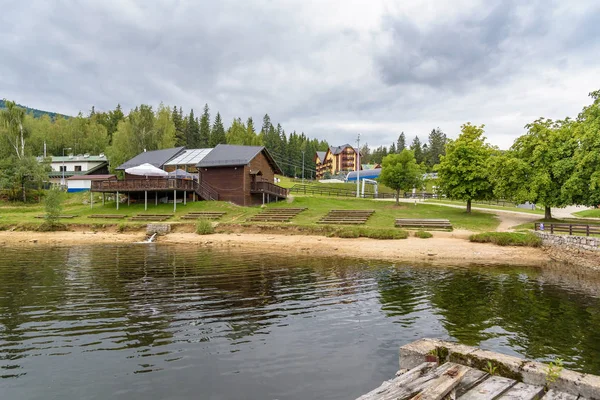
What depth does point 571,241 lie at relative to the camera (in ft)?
72.3

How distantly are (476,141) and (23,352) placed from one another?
1563 inches

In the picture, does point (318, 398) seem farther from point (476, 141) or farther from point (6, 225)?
point (6, 225)

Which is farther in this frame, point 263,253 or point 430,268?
point 263,253

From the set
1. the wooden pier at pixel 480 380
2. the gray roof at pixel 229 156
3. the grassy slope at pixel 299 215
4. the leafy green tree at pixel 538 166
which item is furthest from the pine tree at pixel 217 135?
the wooden pier at pixel 480 380

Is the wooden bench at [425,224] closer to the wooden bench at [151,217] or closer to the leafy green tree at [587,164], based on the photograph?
the leafy green tree at [587,164]

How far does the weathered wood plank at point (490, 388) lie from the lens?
4.92 m

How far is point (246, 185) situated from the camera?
43031mm

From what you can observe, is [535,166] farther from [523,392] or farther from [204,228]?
[523,392]

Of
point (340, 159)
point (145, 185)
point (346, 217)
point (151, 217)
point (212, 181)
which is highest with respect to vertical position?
point (340, 159)

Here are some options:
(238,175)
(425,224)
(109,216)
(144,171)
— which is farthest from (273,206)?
(425,224)

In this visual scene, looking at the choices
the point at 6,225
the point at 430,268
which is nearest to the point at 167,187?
the point at 6,225

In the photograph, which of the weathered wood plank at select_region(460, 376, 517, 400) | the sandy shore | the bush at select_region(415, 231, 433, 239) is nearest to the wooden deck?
the weathered wood plank at select_region(460, 376, 517, 400)

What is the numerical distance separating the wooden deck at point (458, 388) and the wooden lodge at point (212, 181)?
126ft

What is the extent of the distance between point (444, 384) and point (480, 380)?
3.27ft
